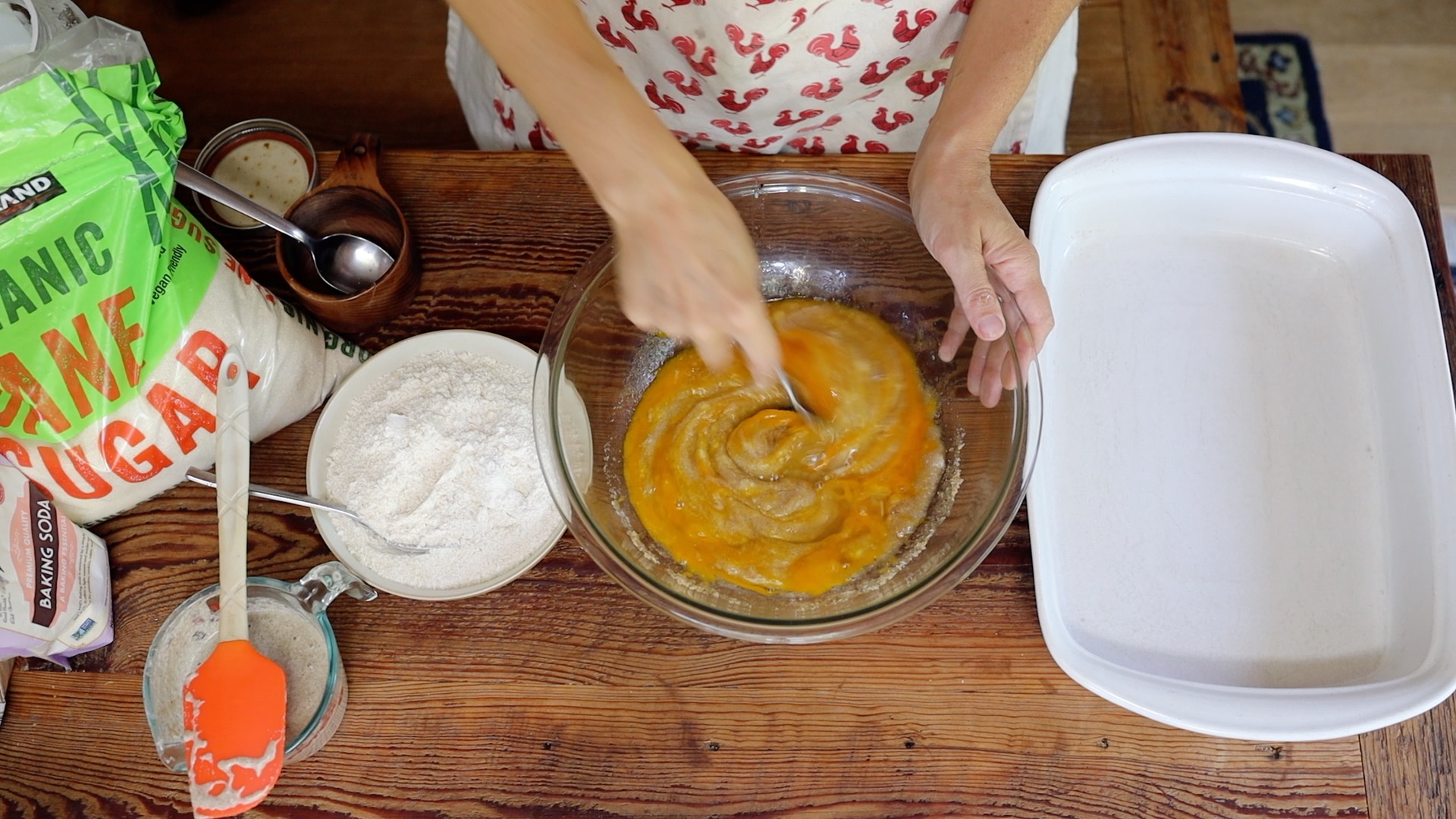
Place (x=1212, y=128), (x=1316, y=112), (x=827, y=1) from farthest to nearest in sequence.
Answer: (x=1316, y=112), (x=1212, y=128), (x=827, y=1)

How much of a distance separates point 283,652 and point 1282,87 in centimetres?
218

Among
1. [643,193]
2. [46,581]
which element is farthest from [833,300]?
[46,581]

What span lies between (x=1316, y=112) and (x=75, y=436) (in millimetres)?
2277

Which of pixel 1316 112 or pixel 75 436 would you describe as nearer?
pixel 75 436

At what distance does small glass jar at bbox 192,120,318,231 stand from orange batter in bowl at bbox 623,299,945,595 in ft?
1.87

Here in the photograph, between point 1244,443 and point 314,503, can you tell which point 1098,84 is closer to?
point 1244,443

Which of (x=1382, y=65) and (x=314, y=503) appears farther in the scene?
(x=1382, y=65)

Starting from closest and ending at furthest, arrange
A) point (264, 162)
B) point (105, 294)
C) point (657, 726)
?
1. point (105, 294)
2. point (657, 726)
3. point (264, 162)

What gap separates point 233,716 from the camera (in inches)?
32.3

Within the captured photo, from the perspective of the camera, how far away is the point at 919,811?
0.87 m

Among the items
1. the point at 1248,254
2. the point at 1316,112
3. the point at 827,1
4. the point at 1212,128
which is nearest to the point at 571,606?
the point at 827,1

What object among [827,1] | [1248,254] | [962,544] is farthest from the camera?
[1248,254]

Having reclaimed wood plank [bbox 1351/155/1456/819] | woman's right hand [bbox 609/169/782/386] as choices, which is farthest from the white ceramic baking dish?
woman's right hand [bbox 609/169/782/386]

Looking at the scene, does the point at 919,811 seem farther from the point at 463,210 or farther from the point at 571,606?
the point at 463,210
